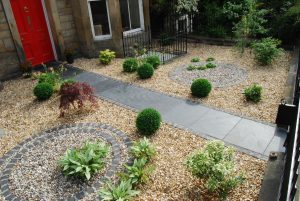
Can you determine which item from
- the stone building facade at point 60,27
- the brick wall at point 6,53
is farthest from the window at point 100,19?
the brick wall at point 6,53

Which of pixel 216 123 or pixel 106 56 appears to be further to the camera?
pixel 106 56

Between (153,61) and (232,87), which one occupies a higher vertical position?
(153,61)

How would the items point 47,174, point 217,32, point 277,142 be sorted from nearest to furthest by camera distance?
1. point 47,174
2. point 277,142
3. point 217,32

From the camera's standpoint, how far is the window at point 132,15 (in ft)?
37.4

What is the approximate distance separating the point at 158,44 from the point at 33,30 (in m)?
5.14

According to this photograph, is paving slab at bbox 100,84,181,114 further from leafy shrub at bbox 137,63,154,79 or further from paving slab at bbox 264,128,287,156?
paving slab at bbox 264,128,287,156

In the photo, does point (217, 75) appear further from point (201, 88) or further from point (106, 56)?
point (106, 56)

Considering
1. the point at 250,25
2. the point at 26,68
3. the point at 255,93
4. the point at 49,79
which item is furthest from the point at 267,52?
the point at 26,68

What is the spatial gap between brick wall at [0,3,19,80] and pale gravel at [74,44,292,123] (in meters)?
2.10

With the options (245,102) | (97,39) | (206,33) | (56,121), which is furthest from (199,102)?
(206,33)

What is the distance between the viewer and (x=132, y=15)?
11.7 m

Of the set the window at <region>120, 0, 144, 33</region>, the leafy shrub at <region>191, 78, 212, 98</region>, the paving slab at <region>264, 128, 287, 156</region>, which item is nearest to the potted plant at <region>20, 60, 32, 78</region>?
the window at <region>120, 0, 144, 33</region>

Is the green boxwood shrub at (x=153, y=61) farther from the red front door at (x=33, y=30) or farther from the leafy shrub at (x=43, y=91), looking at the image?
the red front door at (x=33, y=30)

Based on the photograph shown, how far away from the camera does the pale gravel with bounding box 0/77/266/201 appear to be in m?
4.25
